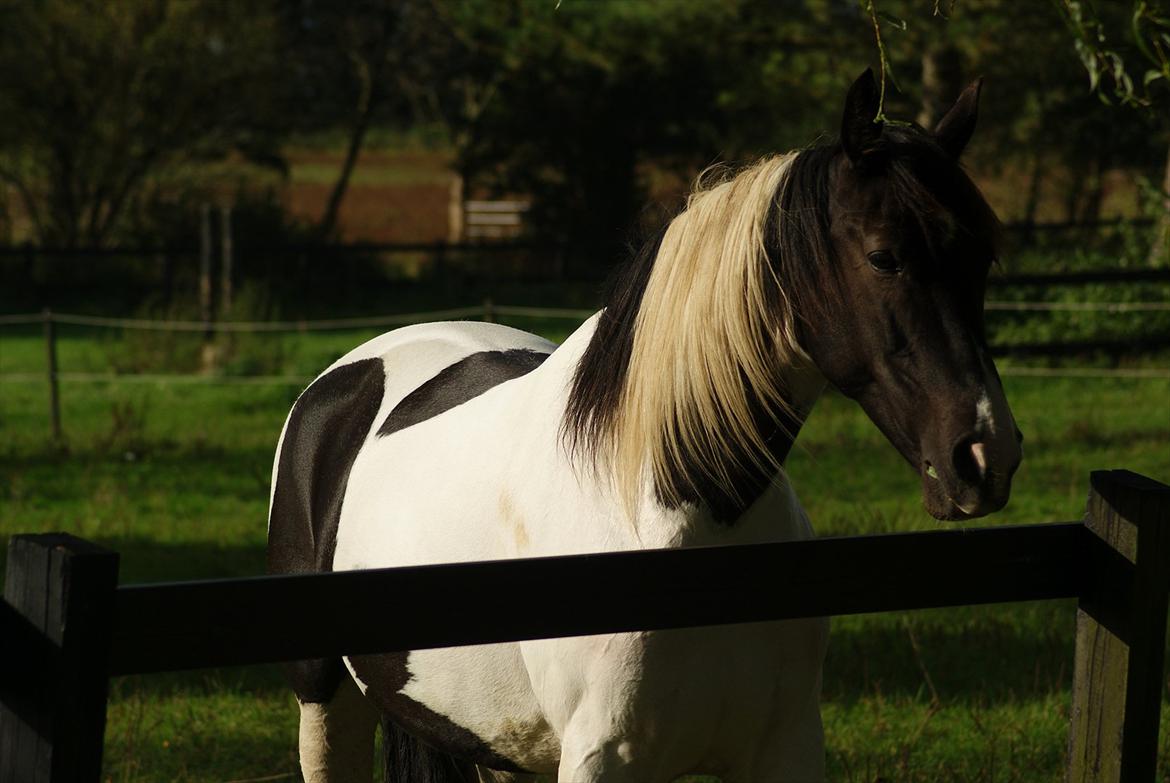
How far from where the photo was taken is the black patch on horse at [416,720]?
113 inches

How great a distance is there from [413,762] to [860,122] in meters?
2.04

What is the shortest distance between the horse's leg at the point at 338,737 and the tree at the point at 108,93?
18.7 meters

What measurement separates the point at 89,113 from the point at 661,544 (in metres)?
20.4

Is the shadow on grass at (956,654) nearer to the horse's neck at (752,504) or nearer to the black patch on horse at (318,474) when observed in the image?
the black patch on horse at (318,474)

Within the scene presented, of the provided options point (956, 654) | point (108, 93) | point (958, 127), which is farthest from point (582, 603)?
A: point (108, 93)

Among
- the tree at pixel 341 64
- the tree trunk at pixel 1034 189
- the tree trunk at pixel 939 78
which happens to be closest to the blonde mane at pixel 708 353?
the tree trunk at pixel 939 78

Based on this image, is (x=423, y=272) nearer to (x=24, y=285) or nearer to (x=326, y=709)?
(x=24, y=285)

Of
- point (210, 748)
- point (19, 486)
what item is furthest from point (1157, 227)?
point (210, 748)

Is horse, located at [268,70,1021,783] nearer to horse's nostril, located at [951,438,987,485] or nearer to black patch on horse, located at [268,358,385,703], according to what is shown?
horse's nostril, located at [951,438,987,485]

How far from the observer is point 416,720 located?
3027mm

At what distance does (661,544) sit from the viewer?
93.7 inches

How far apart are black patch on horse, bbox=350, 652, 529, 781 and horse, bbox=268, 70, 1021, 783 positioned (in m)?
0.01

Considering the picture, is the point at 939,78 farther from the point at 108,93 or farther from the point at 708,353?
the point at 708,353

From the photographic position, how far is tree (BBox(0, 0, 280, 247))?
20.3 m
